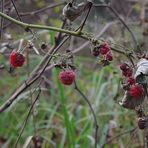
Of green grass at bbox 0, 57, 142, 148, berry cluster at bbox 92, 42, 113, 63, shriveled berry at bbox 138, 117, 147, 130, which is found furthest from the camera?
green grass at bbox 0, 57, 142, 148

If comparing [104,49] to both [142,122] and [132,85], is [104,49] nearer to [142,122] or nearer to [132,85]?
[132,85]

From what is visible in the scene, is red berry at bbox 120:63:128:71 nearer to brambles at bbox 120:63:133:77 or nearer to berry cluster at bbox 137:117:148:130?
brambles at bbox 120:63:133:77

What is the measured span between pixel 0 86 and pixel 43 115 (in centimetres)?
91

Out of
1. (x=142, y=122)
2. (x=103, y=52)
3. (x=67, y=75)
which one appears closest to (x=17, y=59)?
(x=67, y=75)

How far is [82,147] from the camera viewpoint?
305cm

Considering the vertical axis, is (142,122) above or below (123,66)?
below

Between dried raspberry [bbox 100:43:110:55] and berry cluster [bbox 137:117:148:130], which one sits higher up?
dried raspberry [bbox 100:43:110:55]

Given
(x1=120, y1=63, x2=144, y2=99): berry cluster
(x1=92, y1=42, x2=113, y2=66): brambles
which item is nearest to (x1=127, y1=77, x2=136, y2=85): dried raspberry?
(x1=120, y1=63, x2=144, y2=99): berry cluster

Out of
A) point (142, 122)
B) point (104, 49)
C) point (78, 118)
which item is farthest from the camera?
point (78, 118)

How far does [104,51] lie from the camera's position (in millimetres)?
1646

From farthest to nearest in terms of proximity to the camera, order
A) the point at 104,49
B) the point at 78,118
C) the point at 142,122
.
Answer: the point at 78,118 → the point at 142,122 → the point at 104,49

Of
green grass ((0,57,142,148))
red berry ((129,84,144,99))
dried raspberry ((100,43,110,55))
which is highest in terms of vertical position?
dried raspberry ((100,43,110,55))

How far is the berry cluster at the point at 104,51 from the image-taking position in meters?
1.64

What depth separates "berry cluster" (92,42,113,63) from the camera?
5.38ft
